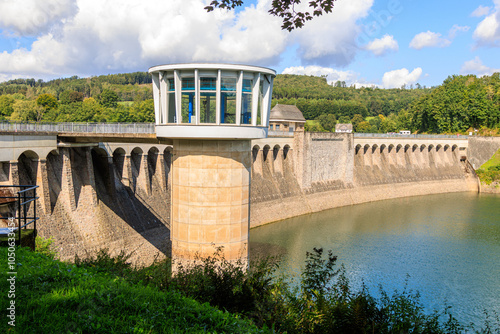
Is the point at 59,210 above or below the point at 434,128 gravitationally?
below

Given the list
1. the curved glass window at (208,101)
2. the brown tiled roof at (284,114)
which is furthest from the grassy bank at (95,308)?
the brown tiled roof at (284,114)

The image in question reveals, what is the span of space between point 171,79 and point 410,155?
5570 centimetres

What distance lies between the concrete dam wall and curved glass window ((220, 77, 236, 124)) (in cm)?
2156

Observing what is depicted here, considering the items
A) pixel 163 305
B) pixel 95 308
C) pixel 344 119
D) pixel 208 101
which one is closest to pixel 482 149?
pixel 344 119

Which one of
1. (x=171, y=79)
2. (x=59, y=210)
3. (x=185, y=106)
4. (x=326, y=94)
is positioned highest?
(x=326, y=94)

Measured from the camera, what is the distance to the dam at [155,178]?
2497 cm

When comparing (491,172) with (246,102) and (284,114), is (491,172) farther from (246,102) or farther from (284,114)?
(246,102)

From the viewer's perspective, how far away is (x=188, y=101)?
18.0 m

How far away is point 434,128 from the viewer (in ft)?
276

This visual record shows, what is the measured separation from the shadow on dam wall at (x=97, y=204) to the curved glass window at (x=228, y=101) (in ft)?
30.8

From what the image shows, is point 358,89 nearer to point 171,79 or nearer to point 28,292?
point 171,79

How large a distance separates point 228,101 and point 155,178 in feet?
65.0

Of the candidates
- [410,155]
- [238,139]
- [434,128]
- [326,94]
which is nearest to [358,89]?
[326,94]

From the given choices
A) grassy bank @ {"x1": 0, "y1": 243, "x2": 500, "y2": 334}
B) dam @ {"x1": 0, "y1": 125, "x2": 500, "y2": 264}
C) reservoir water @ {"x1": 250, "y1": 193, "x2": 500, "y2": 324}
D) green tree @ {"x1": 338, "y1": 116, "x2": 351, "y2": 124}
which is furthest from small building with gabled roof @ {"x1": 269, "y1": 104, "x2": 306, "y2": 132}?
green tree @ {"x1": 338, "y1": 116, "x2": 351, "y2": 124}
